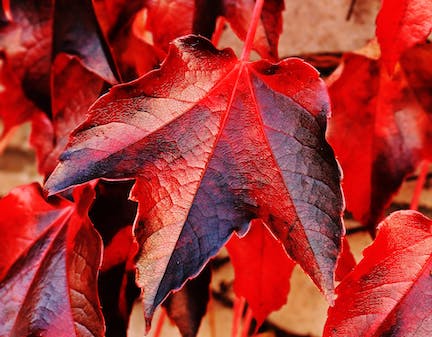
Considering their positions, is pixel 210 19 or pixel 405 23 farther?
pixel 210 19

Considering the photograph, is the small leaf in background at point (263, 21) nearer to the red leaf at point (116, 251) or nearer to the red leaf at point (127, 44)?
the red leaf at point (127, 44)

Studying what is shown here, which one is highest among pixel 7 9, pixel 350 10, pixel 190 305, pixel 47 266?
pixel 7 9

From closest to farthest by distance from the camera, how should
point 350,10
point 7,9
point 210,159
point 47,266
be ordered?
point 210,159
point 47,266
point 7,9
point 350,10

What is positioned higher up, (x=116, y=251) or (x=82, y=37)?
(x=82, y=37)

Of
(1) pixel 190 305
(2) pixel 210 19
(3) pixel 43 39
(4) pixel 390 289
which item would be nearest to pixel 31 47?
(3) pixel 43 39

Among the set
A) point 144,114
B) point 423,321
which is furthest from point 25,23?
point 423,321

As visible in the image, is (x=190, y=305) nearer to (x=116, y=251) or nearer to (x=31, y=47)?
(x=116, y=251)

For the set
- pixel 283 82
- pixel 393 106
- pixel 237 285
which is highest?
pixel 283 82

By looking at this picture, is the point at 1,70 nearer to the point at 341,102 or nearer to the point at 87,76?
the point at 87,76
